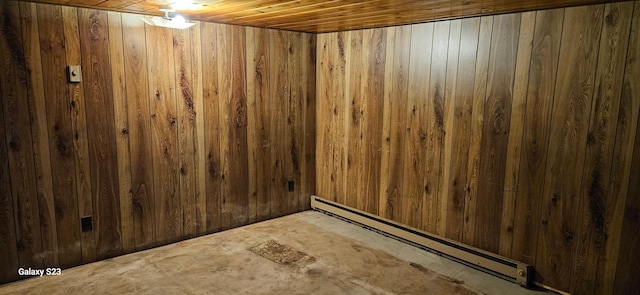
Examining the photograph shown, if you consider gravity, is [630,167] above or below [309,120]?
below

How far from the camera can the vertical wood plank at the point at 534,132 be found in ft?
8.46

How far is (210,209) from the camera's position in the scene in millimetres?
3639

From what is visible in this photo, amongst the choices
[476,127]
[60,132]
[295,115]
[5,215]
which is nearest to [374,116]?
[295,115]

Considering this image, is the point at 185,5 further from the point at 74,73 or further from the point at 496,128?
the point at 496,128

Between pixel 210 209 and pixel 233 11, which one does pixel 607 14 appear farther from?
pixel 210 209

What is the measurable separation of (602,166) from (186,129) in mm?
3015

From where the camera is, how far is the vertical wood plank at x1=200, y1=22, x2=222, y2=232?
3.41 m

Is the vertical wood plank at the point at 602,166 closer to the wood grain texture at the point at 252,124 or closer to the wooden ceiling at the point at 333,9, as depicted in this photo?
the wooden ceiling at the point at 333,9

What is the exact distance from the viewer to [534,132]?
8.87 feet

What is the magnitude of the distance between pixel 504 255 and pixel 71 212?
3192 millimetres

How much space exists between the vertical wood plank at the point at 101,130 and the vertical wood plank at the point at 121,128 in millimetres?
27

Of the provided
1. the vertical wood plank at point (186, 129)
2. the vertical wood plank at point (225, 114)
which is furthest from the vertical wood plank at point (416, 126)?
the vertical wood plank at point (186, 129)

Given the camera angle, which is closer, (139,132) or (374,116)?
(139,132)

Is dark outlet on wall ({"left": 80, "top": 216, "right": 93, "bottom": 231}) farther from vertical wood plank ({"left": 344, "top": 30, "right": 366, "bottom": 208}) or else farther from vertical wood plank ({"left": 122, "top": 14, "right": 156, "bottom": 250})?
vertical wood plank ({"left": 344, "top": 30, "right": 366, "bottom": 208})
